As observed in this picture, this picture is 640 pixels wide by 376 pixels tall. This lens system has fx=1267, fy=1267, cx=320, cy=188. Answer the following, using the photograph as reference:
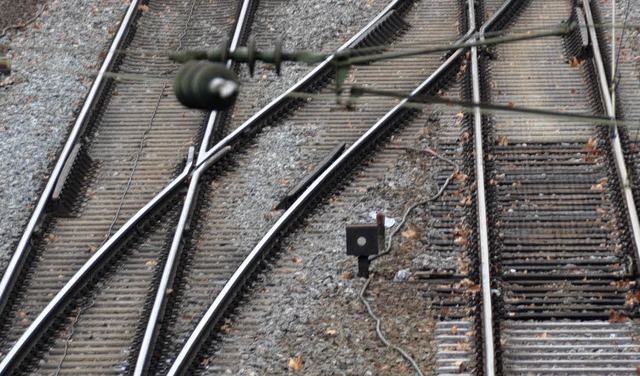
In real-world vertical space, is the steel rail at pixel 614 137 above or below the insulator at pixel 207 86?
below

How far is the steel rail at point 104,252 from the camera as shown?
10.2m

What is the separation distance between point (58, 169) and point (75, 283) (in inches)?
80.0

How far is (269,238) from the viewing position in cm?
1132

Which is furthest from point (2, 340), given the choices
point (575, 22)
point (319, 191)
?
point (575, 22)

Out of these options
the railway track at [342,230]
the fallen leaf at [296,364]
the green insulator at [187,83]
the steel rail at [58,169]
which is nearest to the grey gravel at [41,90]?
the steel rail at [58,169]

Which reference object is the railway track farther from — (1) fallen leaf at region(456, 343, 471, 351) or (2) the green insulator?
(2) the green insulator

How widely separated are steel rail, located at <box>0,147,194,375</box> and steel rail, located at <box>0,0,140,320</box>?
0.48 m

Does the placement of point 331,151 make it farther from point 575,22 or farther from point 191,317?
point 575,22

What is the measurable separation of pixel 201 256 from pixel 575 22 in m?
5.87

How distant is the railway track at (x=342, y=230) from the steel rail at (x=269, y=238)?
0.02 metres

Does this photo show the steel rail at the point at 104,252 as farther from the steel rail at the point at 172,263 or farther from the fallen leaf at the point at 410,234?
the fallen leaf at the point at 410,234

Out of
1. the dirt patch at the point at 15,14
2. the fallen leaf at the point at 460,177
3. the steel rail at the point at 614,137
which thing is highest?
the steel rail at the point at 614,137

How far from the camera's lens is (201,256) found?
37.4 ft

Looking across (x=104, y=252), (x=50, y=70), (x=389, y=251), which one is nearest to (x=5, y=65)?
(x=50, y=70)
